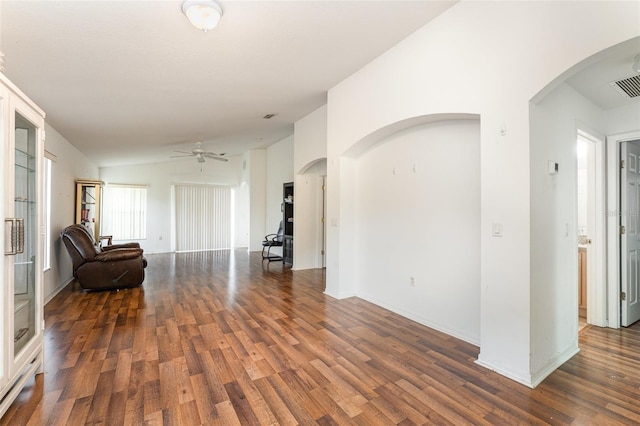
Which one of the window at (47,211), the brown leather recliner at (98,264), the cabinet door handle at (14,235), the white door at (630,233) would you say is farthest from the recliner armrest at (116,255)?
the white door at (630,233)

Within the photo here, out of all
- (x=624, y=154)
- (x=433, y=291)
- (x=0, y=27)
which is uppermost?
(x=0, y=27)

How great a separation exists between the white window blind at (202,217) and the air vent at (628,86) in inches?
383

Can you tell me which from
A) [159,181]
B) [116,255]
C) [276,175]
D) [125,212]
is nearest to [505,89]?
[116,255]

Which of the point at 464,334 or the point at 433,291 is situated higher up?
the point at 433,291

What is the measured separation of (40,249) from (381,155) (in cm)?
360

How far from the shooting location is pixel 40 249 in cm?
228

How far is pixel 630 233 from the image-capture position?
3.48 metres

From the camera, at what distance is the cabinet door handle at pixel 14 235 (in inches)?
70.8

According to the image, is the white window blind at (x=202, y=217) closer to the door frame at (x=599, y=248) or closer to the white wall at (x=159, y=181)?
the white wall at (x=159, y=181)

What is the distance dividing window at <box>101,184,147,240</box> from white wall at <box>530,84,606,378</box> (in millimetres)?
9769

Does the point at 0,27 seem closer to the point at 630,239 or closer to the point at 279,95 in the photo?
the point at 279,95

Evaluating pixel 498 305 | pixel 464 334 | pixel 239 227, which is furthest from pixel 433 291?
pixel 239 227

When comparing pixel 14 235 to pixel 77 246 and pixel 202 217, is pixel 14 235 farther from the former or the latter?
pixel 202 217

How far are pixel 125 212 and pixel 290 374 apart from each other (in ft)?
28.6
